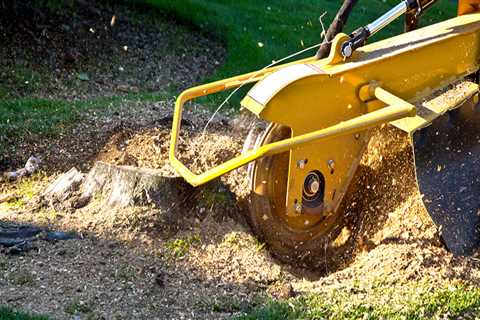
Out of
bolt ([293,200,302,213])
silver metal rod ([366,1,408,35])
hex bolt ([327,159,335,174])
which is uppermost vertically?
silver metal rod ([366,1,408,35])

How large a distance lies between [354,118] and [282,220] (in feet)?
2.94

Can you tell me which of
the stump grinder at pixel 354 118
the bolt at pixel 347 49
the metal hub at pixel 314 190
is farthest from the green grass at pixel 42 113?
the bolt at pixel 347 49

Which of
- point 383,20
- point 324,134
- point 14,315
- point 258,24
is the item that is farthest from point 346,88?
point 258,24

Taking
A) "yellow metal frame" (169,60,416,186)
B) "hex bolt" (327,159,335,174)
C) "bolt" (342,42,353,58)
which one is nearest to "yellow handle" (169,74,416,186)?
"yellow metal frame" (169,60,416,186)

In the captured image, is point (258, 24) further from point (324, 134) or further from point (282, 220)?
point (324, 134)

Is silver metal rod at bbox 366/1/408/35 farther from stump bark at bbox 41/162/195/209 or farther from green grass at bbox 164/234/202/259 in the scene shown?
green grass at bbox 164/234/202/259

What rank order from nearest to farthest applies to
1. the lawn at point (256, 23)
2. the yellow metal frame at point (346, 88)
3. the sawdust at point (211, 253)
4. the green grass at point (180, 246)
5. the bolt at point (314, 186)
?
the sawdust at point (211, 253), the yellow metal frame at point (346, 88), the green grass at point (180, 246), the bolt at point (314, 186), the lawn at point (256, 23)

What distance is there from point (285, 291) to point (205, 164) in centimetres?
128

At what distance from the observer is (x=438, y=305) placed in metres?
5.21

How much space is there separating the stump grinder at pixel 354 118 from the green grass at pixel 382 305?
55 cm

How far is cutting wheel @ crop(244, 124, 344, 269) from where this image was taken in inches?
219

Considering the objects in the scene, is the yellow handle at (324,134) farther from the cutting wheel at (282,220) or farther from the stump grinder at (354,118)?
the cutting wheel at (282,220)

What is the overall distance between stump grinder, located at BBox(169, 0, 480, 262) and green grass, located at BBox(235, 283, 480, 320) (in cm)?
55

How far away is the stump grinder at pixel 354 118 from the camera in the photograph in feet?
17.5
